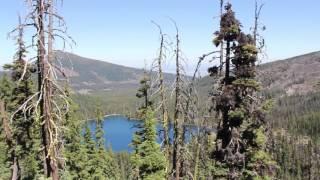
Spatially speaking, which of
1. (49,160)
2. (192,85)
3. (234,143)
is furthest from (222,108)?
(49,160)

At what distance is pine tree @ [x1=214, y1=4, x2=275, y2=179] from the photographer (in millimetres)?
22719

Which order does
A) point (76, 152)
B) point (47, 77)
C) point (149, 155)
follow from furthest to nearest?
point (76, 152)
point (149, 155)
point (47, 77)

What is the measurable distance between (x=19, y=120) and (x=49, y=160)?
96.7 ft

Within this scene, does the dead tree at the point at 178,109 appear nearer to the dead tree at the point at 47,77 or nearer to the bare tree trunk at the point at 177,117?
the bare tree trunk at the point at 177,117

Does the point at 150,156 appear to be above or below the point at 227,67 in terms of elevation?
below

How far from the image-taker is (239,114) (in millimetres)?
22906

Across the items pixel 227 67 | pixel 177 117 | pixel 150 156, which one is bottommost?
pixel 150 156

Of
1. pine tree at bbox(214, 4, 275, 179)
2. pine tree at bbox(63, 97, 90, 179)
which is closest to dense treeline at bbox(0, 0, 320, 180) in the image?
pine tree at bbox(214, 4, 275, 179)

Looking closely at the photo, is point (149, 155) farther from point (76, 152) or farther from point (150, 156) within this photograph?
point (76, 152)

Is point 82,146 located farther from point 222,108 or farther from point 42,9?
point 42,9

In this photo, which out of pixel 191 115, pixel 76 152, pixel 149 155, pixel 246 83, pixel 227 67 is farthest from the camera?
pixel 76 152

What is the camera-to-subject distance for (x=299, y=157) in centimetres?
14838

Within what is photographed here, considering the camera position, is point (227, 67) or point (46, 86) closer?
point (46, 86)

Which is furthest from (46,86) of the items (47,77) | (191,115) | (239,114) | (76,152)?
(76,152)
